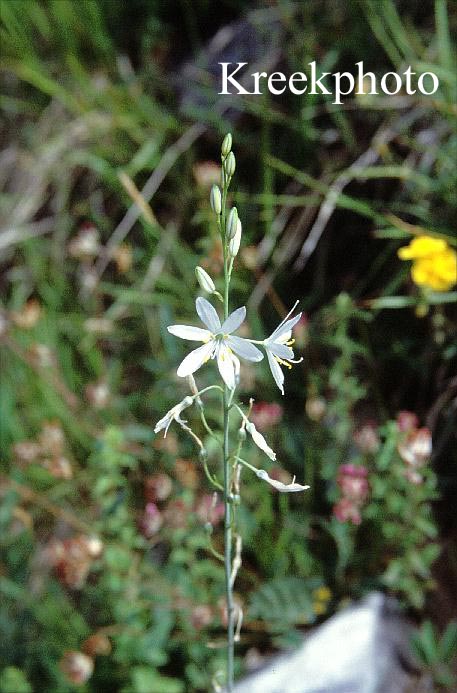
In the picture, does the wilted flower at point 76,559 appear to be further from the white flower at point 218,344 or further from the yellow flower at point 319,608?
the white flower at point 218,344

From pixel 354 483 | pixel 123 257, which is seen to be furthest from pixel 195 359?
pixel 123 257

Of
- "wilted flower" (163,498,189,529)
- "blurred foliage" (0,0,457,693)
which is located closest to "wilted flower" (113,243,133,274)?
"blurred foliage" (0,0,457,693)

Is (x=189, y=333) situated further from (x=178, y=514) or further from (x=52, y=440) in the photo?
(x=52, y=440)

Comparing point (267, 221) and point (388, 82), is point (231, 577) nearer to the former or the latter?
point (267, 221)

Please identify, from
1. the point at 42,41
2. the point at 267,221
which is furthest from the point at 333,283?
the point at 42,41

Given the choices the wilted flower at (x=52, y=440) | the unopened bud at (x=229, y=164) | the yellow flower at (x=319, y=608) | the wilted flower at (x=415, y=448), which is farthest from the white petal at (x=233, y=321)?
the wilted flower at (x=52, y=440)

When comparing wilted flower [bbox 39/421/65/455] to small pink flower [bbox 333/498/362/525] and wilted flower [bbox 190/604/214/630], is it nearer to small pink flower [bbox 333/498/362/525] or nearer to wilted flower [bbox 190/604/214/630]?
wilted flower [bbox 190/604/214/630]

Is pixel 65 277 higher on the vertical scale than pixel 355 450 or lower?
higher
